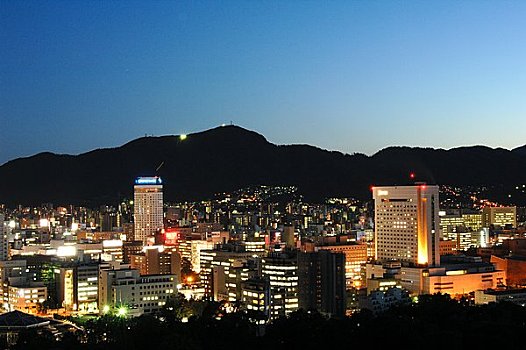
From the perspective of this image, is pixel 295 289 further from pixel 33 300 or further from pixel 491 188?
pixel 491 188

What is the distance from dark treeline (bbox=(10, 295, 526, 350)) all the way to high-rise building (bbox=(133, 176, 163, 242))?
23394mm

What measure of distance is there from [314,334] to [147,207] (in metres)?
26.8

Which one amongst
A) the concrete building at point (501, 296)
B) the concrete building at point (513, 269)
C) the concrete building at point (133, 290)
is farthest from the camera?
the concrete building at point (513, 269)

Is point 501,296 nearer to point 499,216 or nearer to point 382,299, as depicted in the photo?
point 382,299

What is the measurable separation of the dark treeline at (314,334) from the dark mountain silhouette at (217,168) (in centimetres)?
3093

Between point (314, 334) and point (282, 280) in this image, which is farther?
point (282, 280)

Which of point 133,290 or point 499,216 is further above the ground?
point 499,216

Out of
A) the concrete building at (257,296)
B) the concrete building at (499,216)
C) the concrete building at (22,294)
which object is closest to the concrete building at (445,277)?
the concrete building at (257,296)

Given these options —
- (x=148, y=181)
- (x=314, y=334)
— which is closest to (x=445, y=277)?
(x=314, y=334)

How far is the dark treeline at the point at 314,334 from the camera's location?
34.5 feet

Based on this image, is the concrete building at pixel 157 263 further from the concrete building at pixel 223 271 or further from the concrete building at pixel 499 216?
the concrete building at pixel 499 216

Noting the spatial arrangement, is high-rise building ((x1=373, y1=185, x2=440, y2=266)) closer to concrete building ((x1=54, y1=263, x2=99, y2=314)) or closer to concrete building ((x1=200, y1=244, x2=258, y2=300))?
concrete building ((x1=200, y1=244, x2=258, y2=300))

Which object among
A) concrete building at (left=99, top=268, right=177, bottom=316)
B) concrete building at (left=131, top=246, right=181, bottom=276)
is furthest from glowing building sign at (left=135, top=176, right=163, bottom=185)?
concrete building at (left=99, top=268, right=177, bottom=316)

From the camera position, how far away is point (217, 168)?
4766 centimetres
